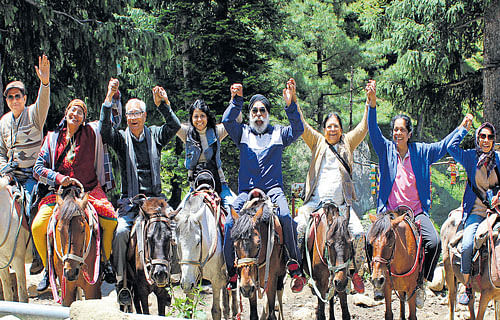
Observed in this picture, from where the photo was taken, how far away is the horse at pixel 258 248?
5156 millimetres

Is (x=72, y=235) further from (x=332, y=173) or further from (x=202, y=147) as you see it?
(x=332, y=173)

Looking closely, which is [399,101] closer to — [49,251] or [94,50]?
[94,50]

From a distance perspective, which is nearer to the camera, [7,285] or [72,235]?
[72,235]

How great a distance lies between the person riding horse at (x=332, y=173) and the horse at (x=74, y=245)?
2492 mm

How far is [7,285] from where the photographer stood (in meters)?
6.33

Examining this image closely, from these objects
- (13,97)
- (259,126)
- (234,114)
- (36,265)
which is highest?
(13,97)

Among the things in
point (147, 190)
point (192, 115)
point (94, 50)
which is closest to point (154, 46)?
point (94, 50)

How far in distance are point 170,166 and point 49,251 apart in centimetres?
712

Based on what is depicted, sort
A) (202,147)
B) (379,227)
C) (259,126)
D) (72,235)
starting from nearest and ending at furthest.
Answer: (72,235) → (379,227) → (259,126) → (202,147)

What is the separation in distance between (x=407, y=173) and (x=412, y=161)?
0.16 metres

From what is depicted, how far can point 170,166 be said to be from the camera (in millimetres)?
12633

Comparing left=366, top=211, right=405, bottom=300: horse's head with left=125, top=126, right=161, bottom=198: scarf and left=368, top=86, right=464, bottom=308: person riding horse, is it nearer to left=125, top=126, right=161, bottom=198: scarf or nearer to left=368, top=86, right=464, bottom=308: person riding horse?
left=368, top=86, right=464, bottom=308: person riding horse

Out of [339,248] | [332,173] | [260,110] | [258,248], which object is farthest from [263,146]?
[339,248]

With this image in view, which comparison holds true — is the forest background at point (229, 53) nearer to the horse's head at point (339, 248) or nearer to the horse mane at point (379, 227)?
the horse mane at point (379, 227)
